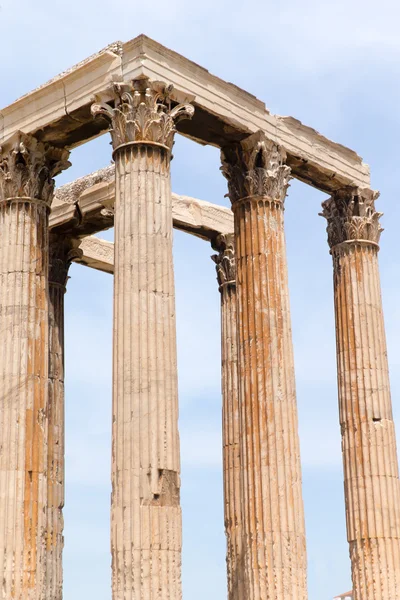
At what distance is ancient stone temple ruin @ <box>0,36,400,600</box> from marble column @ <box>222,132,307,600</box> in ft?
0.15

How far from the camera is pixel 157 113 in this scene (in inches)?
1048

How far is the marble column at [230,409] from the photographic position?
106 ft

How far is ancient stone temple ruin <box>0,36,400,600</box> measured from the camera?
24594 millimetres

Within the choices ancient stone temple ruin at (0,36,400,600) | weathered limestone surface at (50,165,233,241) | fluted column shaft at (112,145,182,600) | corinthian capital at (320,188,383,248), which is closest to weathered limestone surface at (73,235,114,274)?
weathered limestone surface at (50,165,233,241)

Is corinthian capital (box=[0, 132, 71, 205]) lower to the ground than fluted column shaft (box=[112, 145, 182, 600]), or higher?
higher

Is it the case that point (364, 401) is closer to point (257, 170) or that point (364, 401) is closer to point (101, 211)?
point (257, 170)

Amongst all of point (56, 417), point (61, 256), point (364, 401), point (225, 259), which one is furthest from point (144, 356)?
point (61, 256)

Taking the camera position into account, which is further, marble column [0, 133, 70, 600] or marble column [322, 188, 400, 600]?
marble column [322, 188, 400, 600]

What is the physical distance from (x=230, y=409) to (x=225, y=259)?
4878mm

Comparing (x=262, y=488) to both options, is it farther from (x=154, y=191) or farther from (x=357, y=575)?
(x=154, y=191)

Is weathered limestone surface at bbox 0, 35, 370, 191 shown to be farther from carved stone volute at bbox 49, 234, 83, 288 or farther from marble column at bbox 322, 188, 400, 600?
carved stone volute at bbox 49, 234, 83, 288

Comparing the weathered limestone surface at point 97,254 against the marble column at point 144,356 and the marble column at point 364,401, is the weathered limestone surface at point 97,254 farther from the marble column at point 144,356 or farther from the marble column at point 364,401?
the marble column at point 144,356

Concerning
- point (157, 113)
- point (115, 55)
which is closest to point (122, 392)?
point (157, 113)

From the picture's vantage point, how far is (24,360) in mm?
28406
